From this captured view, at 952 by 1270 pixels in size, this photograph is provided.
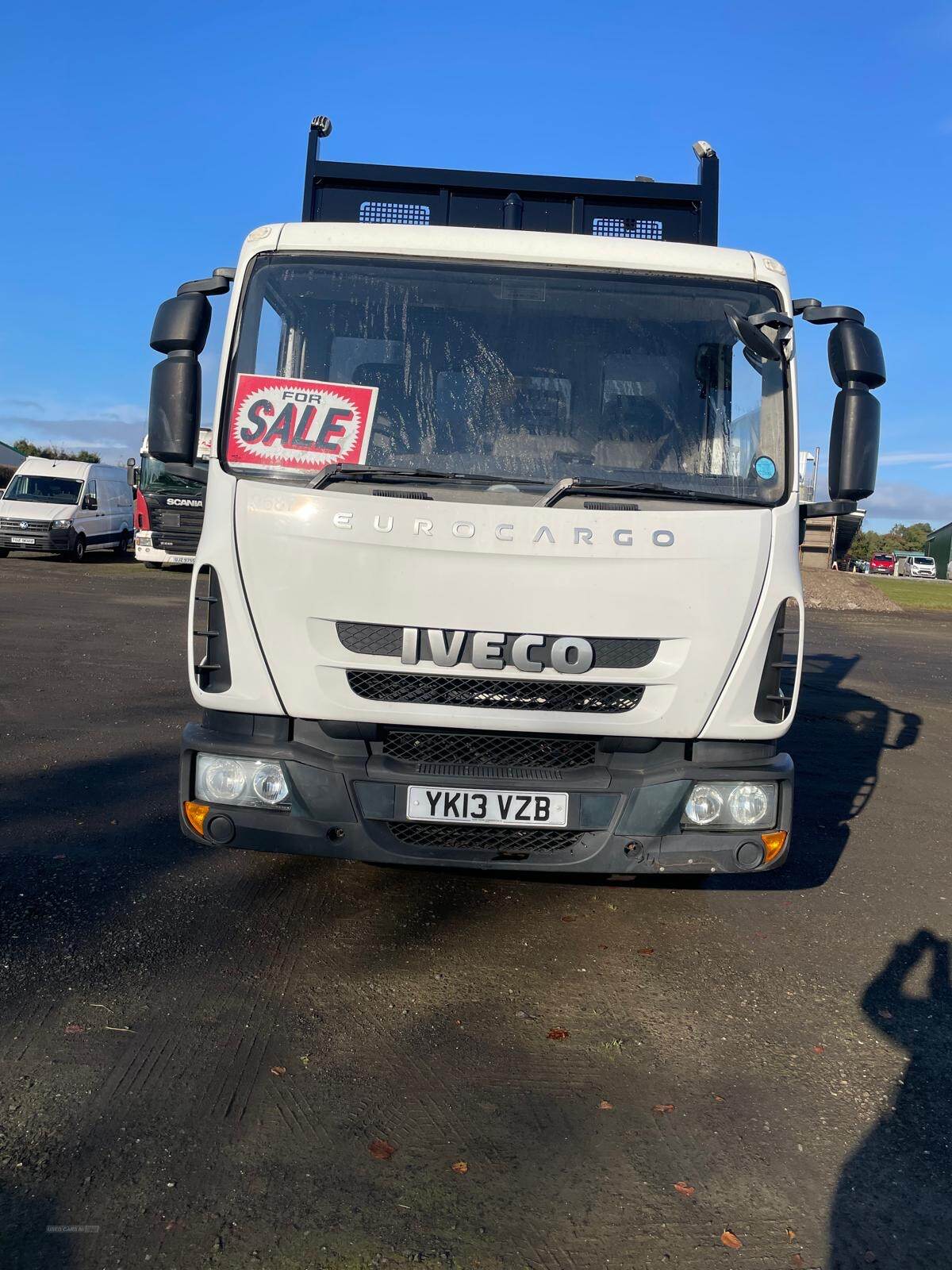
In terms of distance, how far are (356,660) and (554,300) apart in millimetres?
1648

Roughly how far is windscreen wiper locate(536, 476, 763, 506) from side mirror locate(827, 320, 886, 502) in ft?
1.72

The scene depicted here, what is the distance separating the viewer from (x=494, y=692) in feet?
12.9

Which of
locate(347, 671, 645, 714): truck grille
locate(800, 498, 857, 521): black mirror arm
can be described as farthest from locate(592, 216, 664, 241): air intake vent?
locate(347, 671, 645, 714): truck grille

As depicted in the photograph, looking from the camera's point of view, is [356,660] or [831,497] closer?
[356,660]

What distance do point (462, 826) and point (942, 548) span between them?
111 meters

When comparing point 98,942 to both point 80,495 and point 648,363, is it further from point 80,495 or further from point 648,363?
point 80,495

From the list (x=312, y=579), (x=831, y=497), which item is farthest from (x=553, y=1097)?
(x=831, y=497)

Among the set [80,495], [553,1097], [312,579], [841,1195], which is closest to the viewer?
[841,1195]

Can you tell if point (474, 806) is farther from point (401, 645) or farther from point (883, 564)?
point (883, 564)

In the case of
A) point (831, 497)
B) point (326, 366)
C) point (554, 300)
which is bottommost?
point (831, 497)

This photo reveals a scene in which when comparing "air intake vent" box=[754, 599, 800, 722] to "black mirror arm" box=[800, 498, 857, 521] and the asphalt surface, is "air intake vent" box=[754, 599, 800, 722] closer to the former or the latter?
"black mirror arm" box=[800, 498, 857, 521]

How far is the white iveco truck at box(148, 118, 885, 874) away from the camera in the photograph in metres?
3.88

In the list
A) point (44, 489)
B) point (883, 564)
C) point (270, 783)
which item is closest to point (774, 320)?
point (270, 783)

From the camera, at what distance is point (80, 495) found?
26641mm
